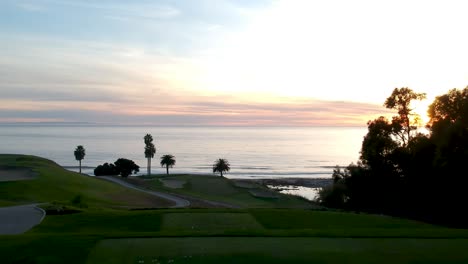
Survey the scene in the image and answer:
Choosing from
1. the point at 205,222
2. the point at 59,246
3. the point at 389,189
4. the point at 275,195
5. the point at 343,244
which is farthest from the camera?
the point at 275,195

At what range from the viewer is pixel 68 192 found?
55938 millimetres

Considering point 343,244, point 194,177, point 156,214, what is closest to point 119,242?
point 343,244

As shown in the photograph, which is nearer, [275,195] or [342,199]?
[342,199]

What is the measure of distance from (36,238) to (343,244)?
42.9 ft

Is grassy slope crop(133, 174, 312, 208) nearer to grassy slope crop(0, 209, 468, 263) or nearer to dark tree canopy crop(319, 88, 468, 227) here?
dark tree canopy crop(319, 88, 468, 227)

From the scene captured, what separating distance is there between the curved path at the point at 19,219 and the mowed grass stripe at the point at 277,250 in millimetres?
7897

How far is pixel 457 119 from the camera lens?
3441cm

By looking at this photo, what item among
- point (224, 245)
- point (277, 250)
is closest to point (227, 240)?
point (224, 245)

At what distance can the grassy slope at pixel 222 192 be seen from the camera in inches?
2544

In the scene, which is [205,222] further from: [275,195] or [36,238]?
[275,195]

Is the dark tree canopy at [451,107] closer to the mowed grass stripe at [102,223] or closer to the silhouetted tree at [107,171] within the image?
the mowed grass stripe at [102,223]

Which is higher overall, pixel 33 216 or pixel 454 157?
pixel 454 157

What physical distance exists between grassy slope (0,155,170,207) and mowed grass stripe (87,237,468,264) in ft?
88.1

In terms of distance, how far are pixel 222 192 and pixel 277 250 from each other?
2241 inches
